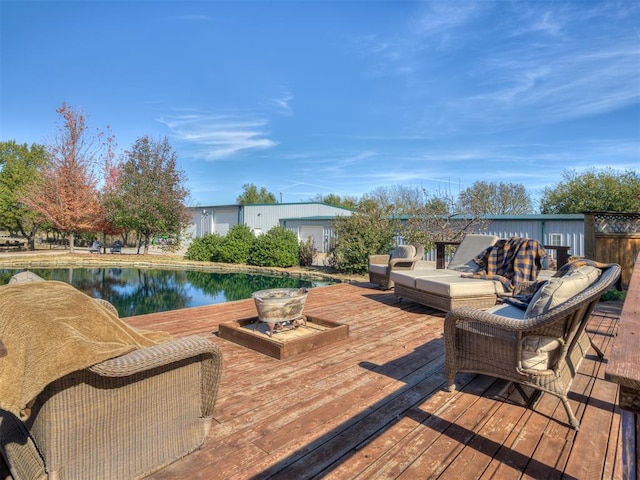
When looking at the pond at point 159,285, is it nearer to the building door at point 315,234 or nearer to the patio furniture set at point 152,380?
the building door at point 315,234

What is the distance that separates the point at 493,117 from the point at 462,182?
3.53m

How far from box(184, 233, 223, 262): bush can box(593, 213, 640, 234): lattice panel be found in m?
13.5

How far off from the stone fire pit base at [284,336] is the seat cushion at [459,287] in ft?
4.46

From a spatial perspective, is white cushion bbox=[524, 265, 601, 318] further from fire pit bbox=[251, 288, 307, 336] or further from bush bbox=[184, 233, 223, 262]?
bush bbox=[184, 233, 223, 262]

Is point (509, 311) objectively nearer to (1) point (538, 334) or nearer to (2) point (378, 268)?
(1) point (538, 334)

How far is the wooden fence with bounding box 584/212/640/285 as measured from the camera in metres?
6.70

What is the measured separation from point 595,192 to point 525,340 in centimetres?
1964

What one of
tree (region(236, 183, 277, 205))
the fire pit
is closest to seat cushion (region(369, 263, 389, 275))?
the fire pit

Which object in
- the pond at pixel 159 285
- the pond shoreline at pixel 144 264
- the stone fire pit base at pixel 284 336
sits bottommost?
the pond at pixel 159 285

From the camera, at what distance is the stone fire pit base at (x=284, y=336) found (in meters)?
2.97

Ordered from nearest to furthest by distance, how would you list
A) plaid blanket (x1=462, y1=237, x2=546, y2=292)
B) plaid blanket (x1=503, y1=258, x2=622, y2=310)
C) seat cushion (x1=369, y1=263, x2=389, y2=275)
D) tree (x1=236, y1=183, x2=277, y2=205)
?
plaid blanket (x1=503, y1=258, x2=622, y2=310) < plaid blanket (x1=462, y1=237, x2=546, y2=292) < seat cushion (x1=369, y1=263, x2=389, y2=275) < tree (x1=236, y1=183, x2=277, y2=205)

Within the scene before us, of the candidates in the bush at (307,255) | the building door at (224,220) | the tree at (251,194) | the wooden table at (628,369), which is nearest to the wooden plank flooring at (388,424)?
the wooden table at (628,369)

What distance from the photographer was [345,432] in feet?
6.11

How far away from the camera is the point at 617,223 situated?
682cm
